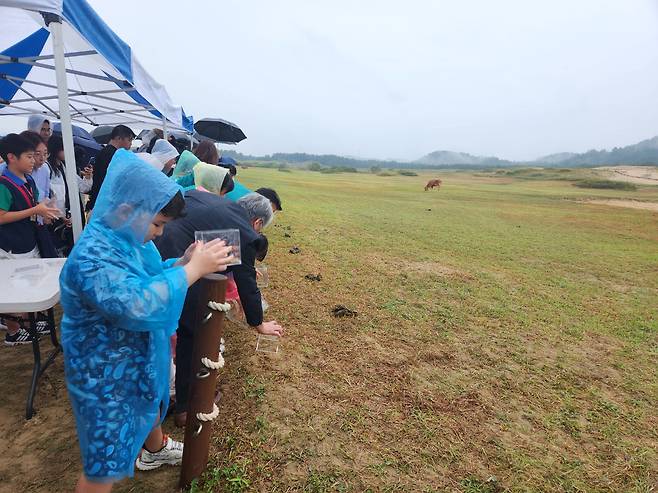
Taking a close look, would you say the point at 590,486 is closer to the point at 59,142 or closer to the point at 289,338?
the point at 289,338

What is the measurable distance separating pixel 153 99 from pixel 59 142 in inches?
53.5

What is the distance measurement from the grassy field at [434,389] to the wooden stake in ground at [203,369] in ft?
0.77

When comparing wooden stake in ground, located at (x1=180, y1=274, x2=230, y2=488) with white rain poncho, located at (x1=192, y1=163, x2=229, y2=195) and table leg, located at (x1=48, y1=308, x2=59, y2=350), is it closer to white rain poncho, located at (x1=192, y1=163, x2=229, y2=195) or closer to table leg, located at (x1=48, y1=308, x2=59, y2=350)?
white rain poncho, located at (x1=192, y1=163, x2=229, y2=195)

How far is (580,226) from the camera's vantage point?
1539 cm

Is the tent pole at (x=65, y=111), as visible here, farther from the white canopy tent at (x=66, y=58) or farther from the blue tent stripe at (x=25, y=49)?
the blue tent stripe at (x=25, y=49)

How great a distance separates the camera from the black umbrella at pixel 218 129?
44.3 feet

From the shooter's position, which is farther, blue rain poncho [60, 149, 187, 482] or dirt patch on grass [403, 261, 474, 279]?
dirt patch on grass [403, 261, 474, 279]

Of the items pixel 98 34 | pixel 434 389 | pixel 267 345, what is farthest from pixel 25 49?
pixel 434 389

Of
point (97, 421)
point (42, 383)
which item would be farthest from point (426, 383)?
point (42, 383)

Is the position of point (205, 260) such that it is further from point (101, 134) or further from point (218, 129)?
point (101, 134)

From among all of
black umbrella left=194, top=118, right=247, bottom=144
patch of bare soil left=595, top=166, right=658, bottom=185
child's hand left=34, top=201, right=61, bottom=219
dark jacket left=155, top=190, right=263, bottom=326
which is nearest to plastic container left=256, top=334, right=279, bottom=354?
dark jacket left=155, top=190, right=263, bottom=326

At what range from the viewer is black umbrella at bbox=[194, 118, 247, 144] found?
13.5 m

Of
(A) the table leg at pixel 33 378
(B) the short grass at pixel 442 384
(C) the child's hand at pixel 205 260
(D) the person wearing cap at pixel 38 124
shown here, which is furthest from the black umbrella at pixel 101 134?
(C) the child's hand at pixel 205 260

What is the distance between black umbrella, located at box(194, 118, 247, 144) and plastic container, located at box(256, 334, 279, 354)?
445 inches
